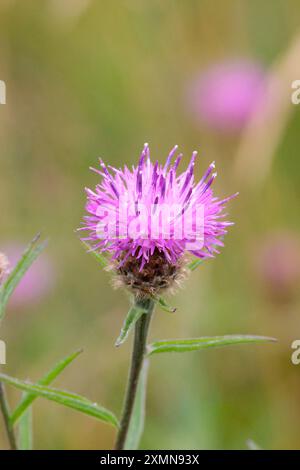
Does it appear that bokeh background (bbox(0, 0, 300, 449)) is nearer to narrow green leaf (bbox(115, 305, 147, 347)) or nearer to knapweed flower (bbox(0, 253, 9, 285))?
knapweed flower (bbox(0, 253, 9, 285))

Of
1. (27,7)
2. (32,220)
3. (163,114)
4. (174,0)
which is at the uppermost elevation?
(27,7)

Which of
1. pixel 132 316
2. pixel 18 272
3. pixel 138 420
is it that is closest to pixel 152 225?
pixel 132 316

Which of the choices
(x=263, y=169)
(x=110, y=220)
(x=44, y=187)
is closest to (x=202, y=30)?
(x=263, y=169)

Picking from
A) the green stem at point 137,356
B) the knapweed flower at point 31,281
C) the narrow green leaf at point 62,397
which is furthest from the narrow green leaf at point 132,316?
the knapweed flower at point 31,281

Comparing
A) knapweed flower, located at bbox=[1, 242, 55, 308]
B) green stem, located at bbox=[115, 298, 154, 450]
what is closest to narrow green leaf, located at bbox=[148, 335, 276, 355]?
green stem, located at bbox=[115, 298, 154, 450]

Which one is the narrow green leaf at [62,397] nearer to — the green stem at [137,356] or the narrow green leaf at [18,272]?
the green stem at [137,356]
